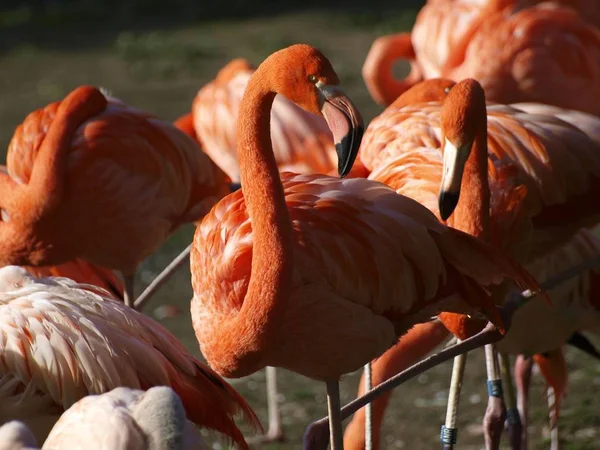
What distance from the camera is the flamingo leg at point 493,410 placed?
3404 millimetres

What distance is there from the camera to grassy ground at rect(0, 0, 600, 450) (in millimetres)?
4613

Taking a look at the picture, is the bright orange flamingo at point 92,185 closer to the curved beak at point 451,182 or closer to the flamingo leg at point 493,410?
the flamingo leg at point 493,410

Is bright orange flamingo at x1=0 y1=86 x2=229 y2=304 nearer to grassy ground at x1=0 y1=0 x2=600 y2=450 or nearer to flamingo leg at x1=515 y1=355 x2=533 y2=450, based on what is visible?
grassy ground at x1=0 y1=0 x2=600 y2=450

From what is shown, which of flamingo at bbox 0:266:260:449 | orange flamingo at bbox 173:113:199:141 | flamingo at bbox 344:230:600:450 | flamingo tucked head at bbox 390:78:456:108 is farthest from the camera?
orange flamingo at bbox 173:113:199:141

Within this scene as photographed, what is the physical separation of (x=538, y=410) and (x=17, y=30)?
7885mm

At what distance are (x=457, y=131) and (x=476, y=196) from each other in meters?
0.23

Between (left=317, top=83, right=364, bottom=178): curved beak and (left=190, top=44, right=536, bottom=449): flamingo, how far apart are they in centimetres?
2

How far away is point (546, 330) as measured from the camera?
372 cm

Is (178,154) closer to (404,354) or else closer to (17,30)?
(404,354)

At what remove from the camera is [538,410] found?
444 centimetres

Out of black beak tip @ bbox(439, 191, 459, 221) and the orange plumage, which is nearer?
black beak tip @ bbox(439, 191, 459, 221)

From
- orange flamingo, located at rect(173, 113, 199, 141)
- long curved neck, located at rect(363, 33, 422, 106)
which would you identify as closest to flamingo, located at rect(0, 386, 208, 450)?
orange flamingo, located at rect(173, 113, 199, 141)

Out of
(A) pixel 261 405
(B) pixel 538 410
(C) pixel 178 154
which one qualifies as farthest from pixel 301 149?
(B) pixel 538 410

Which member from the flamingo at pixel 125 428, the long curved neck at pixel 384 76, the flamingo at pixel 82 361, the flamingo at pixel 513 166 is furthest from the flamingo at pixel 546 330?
the long curved neck at pixel 384 76
